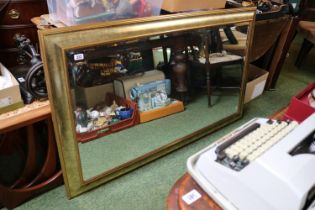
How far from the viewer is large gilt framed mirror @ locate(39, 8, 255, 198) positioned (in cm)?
107

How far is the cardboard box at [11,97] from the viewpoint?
1089mm

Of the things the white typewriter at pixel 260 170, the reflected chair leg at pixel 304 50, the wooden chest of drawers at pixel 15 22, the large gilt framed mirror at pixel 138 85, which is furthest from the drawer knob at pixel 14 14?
the reflected chair leg at pixel 304 50

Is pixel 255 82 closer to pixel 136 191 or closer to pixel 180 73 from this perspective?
pixel 180 73

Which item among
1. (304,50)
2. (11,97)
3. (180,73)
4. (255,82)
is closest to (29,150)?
(11,97)

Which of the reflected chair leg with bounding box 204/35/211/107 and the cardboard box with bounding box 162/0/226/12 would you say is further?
the reflected chair leg with bounding box 204/35/211/107

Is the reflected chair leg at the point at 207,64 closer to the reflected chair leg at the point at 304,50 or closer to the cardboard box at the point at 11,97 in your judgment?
the cardboard box at the point at 11,97

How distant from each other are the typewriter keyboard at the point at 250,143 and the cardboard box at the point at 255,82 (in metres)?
1.33

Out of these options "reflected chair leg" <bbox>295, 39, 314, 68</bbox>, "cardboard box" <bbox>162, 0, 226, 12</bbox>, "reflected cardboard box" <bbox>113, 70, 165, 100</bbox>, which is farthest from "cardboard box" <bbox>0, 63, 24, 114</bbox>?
"reflected chair leg" <bbox>295, 39, 314, 68</bbox>

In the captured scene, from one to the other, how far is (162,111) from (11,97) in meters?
0.96

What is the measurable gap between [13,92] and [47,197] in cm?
52

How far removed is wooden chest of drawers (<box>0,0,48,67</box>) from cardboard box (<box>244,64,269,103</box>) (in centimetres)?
149

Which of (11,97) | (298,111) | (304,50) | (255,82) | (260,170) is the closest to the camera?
(260,170)

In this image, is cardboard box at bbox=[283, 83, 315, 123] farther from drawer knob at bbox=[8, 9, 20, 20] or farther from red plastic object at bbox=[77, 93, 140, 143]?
drawer knob at bbox=[8, 9, 20, 20]

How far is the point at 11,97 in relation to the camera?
1115 mm
